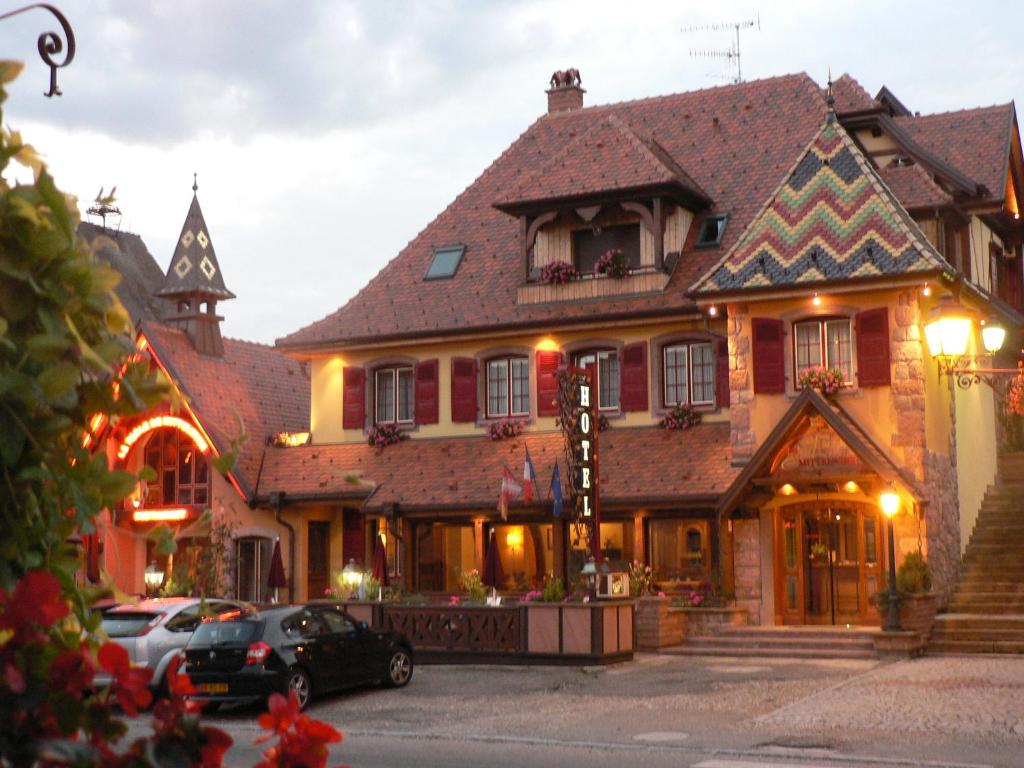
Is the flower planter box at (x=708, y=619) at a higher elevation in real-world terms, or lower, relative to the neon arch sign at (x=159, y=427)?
lower

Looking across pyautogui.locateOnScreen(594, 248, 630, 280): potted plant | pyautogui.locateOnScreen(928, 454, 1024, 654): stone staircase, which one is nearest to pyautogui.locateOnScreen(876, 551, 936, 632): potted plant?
pyautogui.locateOnScreen(928, 454, 1024, 654): stone staircase

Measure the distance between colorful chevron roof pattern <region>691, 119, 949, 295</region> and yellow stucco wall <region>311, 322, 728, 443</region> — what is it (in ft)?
6.47

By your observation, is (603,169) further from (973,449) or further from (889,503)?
(889,503)

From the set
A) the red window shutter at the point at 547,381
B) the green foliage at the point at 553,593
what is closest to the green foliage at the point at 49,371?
the green foliage at the point at 553,593

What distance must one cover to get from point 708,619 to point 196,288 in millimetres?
16342

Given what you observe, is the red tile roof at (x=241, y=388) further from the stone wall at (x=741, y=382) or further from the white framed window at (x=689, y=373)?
the stone wall at (x=741, y=382)

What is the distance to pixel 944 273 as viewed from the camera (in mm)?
25531

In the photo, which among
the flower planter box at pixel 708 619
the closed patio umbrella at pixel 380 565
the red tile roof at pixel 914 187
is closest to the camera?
the flower planter box at pixel 708 619

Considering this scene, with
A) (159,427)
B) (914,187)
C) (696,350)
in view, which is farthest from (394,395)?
(914,187)

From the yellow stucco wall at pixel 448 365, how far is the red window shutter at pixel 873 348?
10.8ft

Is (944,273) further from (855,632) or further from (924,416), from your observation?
(855,632)

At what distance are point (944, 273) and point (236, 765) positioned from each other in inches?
650

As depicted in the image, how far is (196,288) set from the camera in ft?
119

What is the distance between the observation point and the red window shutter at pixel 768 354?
2723cm
